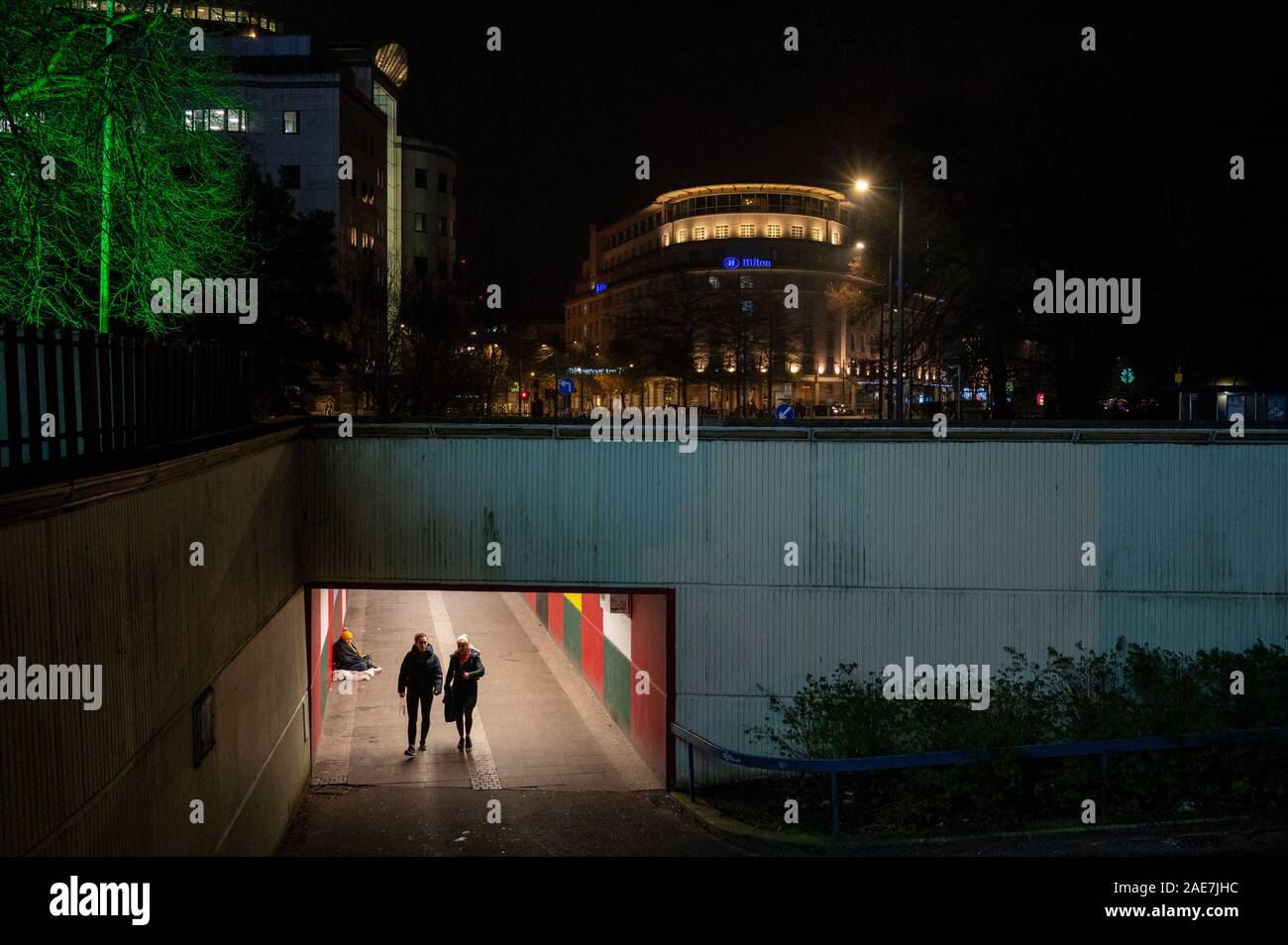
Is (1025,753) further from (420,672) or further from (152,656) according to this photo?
(420,672)

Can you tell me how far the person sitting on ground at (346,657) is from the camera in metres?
19.8

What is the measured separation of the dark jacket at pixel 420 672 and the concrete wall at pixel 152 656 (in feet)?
10.5

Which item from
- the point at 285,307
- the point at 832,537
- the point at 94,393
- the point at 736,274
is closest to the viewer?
the point at 94,393

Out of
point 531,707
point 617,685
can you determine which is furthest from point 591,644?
point 617,685

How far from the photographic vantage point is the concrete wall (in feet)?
18.0

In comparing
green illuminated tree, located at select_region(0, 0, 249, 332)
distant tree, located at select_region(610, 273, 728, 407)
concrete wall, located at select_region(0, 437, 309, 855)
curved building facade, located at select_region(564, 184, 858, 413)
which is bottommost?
concrete wall, located at select_region(0, 437, 309, 855)

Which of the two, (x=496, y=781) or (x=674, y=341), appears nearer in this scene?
(x=496, y=781)

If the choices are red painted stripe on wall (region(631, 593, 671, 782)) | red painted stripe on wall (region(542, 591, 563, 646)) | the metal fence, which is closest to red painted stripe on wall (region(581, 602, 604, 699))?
red painted stripe on wall (region(542, 591, 563, 646))

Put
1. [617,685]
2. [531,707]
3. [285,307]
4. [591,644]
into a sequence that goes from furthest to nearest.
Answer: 1. [285,307]
2. [591,644]
3. [531,707]
4. [617,685]

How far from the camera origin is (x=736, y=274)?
104438mm

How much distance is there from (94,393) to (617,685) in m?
11.1

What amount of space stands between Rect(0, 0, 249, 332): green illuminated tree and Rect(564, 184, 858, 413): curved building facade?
58624mm

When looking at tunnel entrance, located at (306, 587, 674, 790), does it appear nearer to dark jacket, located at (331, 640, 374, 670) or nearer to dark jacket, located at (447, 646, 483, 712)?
dark jacket, located at (331, 640, 374, 670)

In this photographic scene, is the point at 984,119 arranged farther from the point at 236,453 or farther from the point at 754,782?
the point at 236,453
